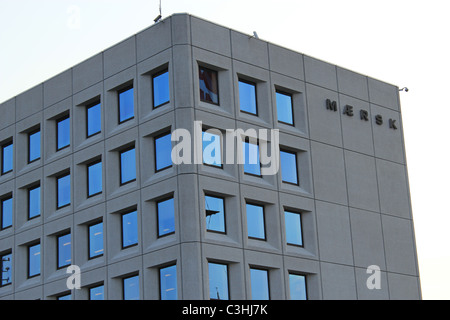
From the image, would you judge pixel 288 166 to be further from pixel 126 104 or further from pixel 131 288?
pixel 131 288

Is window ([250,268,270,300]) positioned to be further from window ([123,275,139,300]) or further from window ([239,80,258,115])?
window ([239,80,258,115])

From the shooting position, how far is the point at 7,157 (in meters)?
54.8

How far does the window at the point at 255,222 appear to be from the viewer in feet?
147

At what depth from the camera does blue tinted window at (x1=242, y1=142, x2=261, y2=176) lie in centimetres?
4562

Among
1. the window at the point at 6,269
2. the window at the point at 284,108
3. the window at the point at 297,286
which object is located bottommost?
the window at the point at 297,286

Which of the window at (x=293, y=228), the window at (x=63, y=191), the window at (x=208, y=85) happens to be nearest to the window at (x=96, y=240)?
the window at (x=63, y=191)

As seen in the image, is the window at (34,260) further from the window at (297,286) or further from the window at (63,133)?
the window at (297,286)

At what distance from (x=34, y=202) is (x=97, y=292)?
27.1 ft

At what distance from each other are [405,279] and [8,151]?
957 inches

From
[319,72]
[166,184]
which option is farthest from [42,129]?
[319,72]

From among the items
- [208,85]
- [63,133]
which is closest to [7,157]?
[63,133]

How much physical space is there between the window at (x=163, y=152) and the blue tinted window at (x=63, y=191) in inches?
284

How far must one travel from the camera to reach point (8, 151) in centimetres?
5491
